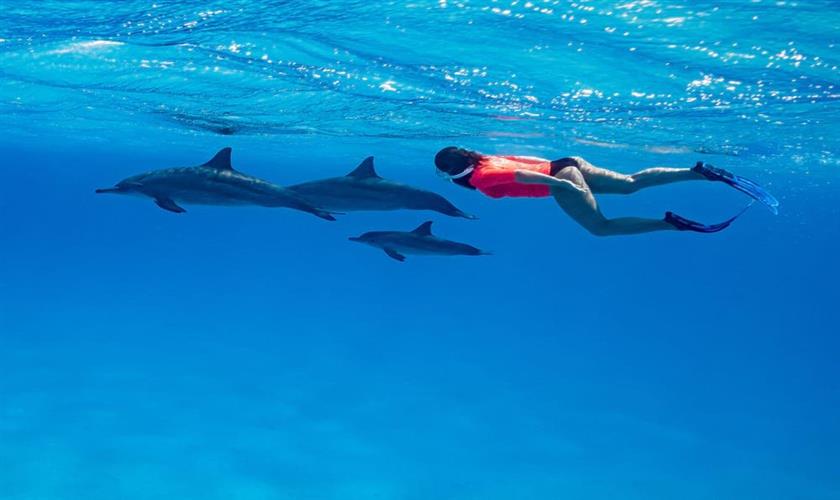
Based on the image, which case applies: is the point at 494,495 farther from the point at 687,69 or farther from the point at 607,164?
the point at 607,164

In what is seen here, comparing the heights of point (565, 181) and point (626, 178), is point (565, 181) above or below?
above

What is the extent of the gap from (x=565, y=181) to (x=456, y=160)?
4.27 feet

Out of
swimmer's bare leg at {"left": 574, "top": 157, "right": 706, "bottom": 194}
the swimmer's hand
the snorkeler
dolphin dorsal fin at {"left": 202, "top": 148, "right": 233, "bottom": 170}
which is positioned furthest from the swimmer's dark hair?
dolphin dorsal fin at {"left": 202, "top": 148, "right": 233, "bottom": 170}

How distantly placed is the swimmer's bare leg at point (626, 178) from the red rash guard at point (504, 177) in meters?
0.66

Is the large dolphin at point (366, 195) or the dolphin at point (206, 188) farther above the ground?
the dolphin at point (206, 188)

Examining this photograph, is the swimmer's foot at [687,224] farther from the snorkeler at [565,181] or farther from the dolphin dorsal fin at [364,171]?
the dolphin dorsal fin at [364,171]

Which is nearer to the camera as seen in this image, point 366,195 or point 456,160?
point 456,160

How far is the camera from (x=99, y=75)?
17422 mm

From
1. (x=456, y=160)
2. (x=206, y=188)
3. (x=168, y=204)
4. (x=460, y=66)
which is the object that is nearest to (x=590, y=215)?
(x=456, y=160)

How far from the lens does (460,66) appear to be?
14000mm

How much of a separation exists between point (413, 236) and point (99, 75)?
10.1 metres

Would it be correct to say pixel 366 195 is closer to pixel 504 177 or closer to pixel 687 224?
pixel 504 177

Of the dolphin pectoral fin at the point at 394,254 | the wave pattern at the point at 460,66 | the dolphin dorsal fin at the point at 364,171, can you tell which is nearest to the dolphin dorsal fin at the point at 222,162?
the dolphin dorsal fin at the point at 364,171

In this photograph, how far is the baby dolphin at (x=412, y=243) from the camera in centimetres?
1218
